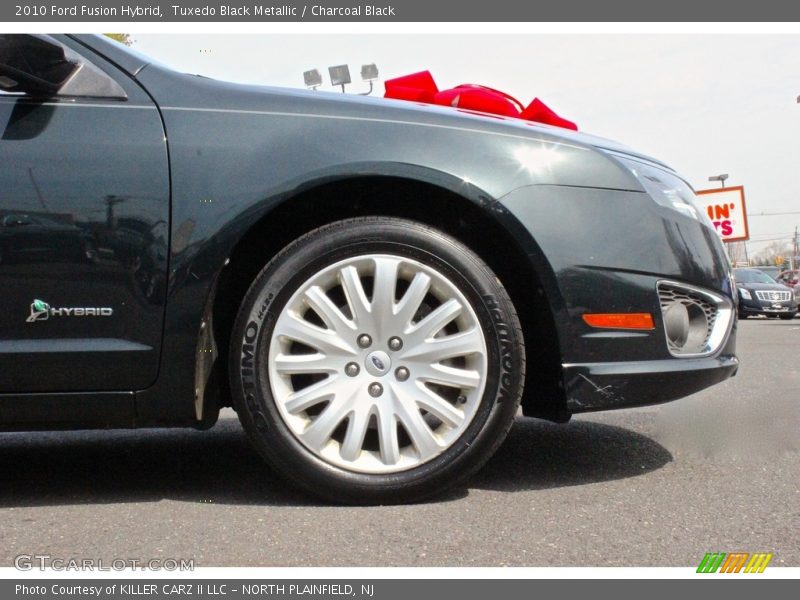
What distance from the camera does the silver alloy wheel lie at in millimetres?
2668

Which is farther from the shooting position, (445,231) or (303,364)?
(445,231)

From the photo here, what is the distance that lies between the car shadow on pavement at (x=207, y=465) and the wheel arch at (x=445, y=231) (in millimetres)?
318

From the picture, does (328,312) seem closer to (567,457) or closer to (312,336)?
(312,336)

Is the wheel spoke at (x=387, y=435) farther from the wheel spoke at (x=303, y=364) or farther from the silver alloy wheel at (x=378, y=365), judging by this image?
the wheel spoke at (x=303, y=364)

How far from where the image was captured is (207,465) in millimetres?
3338

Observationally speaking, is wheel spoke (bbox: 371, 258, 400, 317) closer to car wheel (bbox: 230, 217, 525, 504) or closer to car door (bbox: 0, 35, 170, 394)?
car wheel (bbox: 230, 217, 525, 504)

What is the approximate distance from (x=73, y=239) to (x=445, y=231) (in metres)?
1.13

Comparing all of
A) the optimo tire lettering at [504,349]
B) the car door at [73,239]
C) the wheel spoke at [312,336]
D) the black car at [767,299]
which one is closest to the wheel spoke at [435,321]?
the optimo tire lettering at [504,349]

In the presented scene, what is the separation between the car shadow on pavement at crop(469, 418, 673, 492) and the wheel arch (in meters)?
0.25

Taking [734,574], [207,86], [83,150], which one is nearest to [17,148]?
[83,150]

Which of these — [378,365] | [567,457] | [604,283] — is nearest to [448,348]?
[378,365]

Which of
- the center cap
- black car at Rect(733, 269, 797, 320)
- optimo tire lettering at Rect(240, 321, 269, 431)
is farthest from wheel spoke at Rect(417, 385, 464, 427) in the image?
black car at Rect(733, 269, 797, 320)

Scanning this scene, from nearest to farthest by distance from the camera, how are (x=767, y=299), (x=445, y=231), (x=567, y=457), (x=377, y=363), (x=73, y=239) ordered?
1. (x=73, y=239)
2. (x=377, y=363)
3. (x=445, y=231)
4. (x=567, y=457)
5. (x=767, y=299)
